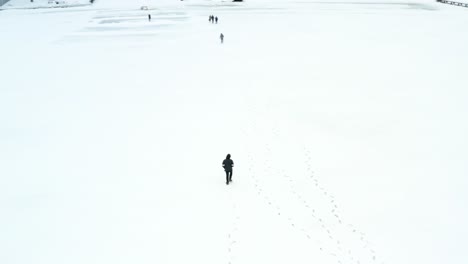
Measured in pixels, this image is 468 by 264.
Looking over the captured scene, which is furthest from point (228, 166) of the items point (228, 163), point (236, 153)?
point (236, 153)

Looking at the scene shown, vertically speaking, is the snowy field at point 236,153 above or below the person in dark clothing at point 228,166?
below

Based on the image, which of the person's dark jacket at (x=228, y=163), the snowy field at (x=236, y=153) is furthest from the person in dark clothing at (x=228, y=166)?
the snowy field at (x=236, y=153)

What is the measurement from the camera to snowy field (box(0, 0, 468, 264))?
9.52 m

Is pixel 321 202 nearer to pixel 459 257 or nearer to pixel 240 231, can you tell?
pixel 240 231

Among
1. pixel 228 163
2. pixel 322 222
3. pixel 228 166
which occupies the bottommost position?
pixel 322 222

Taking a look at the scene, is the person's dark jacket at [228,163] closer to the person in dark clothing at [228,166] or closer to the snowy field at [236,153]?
the person in dark clothing at [228,166]

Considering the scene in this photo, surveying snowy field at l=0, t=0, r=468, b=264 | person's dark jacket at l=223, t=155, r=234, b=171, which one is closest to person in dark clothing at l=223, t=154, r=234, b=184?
person's dark jacket at l=223, t=155, r=234, b=171

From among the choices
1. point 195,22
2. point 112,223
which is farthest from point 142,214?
point 195,22

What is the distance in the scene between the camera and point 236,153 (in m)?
14.1

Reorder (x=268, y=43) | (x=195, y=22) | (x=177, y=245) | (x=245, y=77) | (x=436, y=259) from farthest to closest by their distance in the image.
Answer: (x=195, y=22) → (x=268, y=43) → (x=245, y=77) → (x=177, y=245) → (x=436, y=259)

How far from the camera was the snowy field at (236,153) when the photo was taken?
31.2 feet

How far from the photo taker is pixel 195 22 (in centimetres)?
4428

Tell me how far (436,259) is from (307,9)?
160ft

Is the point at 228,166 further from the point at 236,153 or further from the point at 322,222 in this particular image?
the point at 322,222
